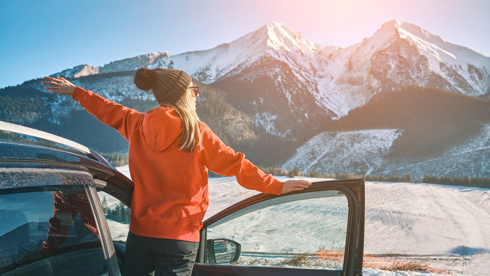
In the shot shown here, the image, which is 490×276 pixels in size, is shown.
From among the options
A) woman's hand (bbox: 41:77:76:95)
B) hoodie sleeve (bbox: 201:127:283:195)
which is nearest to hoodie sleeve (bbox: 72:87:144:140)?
woman's hand (bbox: 41:77:76:95)

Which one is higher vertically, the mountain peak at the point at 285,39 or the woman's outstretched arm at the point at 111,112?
the mountain peak at the point at 285,39

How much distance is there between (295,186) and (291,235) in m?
0.33

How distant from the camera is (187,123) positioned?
1.23m

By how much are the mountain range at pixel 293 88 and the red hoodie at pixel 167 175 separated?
47186 millimetres

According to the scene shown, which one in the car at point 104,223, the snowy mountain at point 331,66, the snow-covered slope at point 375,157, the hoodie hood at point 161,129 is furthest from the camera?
the snowy mountain at point 331,66

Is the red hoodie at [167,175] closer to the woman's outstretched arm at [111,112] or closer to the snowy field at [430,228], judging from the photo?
the woman's outstretched arm at [111,112]

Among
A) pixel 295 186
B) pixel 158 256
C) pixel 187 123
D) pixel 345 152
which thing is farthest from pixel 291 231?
pixel 345 152

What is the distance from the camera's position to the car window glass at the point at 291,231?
54.5 inches

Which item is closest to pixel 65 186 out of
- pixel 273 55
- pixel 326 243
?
pixel 326 243

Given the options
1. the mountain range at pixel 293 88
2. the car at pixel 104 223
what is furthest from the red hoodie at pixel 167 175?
the mountain range at pixel 293 88

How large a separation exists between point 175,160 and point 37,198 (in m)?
0.51

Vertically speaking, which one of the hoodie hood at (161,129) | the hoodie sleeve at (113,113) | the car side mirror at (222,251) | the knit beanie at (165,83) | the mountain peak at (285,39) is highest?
the mountain peak at (285,39)

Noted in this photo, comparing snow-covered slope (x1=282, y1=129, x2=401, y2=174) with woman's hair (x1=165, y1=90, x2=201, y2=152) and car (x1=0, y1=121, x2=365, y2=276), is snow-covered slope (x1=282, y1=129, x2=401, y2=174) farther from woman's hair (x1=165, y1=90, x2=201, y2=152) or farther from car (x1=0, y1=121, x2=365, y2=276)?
woman's hair (x1=165, y1=90, x2=201, y2=152)

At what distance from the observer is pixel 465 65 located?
370 feet
